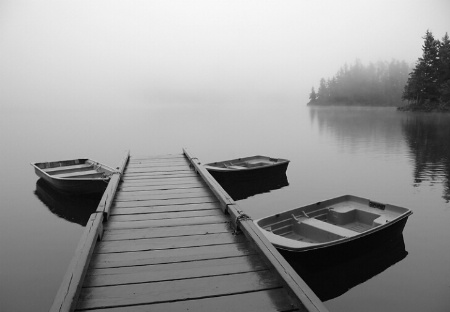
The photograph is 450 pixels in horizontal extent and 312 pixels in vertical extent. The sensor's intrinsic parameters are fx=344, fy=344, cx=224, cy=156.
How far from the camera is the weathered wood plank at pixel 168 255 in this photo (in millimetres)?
4820

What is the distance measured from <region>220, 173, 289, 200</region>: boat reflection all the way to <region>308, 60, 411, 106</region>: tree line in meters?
127

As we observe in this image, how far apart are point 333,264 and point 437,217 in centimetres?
760

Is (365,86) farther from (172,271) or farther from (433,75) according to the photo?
(172,271)

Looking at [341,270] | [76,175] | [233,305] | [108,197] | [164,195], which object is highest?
[108,197]

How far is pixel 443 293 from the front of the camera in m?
7.78

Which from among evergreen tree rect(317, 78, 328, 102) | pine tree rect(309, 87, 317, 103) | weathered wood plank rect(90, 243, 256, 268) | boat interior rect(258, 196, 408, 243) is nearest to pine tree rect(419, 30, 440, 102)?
boat interior rect(258, 196, 408, 243)

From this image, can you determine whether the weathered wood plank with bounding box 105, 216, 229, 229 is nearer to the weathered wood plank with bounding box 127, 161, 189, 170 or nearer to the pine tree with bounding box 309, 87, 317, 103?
the weathered wood plank with bounding box 127, 161, 189, 170

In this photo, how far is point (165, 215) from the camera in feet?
22.7

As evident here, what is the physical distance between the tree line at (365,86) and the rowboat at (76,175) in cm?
13262

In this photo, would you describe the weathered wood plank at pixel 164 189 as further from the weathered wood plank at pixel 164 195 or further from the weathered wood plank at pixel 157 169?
the weathered wood plank at pixel 157 169

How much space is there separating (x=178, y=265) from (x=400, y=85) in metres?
148

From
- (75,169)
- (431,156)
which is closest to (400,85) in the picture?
(431,156)

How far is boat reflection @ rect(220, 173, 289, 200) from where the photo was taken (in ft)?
53.1

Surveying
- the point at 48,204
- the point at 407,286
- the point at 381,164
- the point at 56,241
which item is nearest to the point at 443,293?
the point at 407,286
